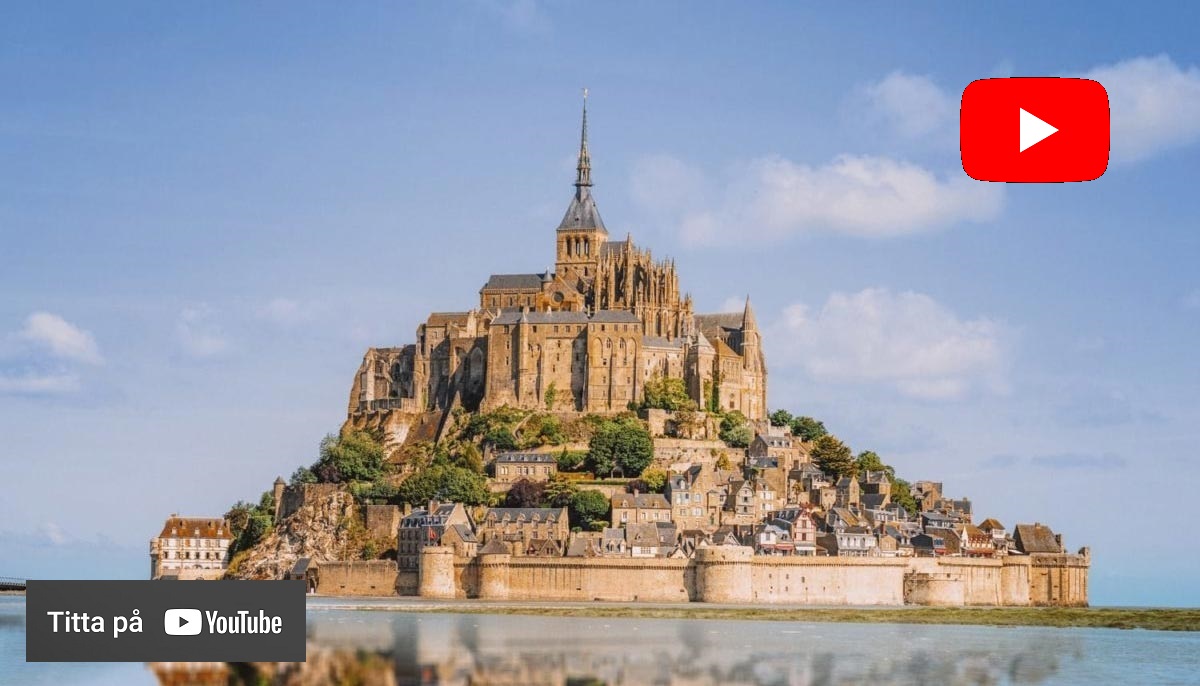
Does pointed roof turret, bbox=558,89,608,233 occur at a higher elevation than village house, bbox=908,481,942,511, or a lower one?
higher

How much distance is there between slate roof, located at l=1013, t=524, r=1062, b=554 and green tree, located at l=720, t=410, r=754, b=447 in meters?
16.5

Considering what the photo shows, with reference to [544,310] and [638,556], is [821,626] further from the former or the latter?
[544,310]

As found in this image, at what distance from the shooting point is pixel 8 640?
57.2m

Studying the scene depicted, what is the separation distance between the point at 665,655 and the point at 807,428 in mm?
55617

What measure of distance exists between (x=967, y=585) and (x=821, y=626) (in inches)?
763

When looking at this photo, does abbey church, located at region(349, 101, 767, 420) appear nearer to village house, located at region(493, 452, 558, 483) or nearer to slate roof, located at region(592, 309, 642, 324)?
slate roof, located at region(592, 309, 642, 324)

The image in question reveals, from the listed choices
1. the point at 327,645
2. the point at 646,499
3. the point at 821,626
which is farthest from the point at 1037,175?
the point at 646,499

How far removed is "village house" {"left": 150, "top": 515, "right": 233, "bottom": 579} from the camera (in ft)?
328

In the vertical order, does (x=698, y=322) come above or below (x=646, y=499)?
above

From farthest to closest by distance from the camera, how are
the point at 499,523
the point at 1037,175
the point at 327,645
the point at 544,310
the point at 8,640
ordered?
the point at 544,310, the point at 499,523, the point at 8,640, the point at 327,645, the point at 1037,175

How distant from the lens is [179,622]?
76.0 feet

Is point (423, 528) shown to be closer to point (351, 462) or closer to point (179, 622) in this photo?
point (351, 462)

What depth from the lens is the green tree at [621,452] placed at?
9238cm

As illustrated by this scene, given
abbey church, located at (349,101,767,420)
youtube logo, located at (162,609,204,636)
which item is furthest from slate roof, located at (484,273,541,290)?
youtube logo, located at (162,609,204,636)
